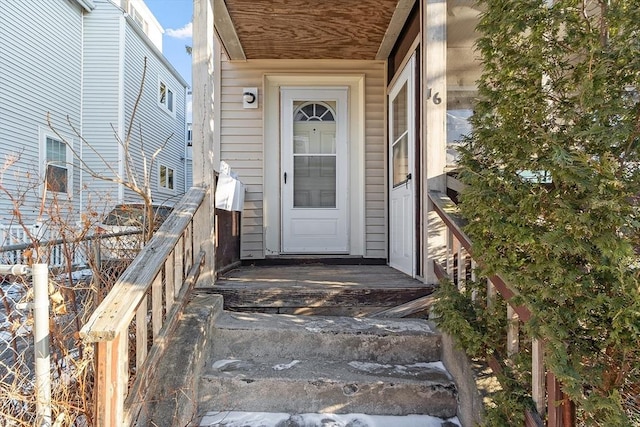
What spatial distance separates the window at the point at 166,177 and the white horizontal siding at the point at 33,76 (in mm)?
2969

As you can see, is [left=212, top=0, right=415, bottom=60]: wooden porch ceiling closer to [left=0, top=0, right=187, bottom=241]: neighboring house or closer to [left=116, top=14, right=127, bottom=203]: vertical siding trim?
[left=0, top=0, right=187, bottom=241]: neighboring house

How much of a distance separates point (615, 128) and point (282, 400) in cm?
183

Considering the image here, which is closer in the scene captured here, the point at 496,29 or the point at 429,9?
the point at 496,29

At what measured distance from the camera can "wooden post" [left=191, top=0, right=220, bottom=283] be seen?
2.66 meters

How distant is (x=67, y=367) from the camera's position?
5.96 ft

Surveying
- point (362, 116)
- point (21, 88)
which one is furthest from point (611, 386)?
point (21, 88)

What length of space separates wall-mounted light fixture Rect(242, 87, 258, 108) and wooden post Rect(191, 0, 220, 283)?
5.38ft

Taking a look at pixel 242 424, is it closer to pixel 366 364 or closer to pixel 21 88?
pixel 366 364

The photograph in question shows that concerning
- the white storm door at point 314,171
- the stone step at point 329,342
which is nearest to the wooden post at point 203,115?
the stone step at point 329,342

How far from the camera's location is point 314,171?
15.2 feet

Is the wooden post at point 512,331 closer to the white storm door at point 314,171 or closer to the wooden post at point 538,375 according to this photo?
the wooden post at point 538,375

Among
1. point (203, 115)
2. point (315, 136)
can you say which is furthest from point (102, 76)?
point (203, 115)

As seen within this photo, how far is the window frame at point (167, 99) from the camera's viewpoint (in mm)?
12109

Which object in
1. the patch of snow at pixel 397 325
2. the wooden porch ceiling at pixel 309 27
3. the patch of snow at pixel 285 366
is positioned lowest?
the patch of snow at pixel 285 366
